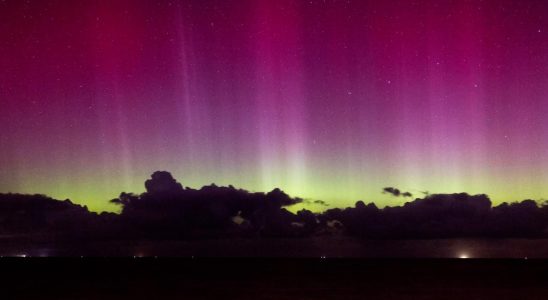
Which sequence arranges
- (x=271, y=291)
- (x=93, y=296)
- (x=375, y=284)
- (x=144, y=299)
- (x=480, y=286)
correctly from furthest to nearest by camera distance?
(x=375, y=284) → (x=480, y=286) → (x=271, y=291) → (x=93, y=296) → (x=144, y=299)

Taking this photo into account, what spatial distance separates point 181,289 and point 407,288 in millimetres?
20042

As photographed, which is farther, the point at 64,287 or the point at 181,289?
the point at 64,287

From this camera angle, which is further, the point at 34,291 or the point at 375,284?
the point at 375,284

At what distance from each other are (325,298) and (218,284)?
1861cm

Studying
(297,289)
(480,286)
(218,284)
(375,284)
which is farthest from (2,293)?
(480,286)

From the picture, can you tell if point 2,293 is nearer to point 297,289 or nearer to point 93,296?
point 93,296

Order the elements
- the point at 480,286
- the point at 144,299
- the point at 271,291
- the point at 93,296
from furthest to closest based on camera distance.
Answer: the point at 480,286, the point at 271,291, the point at 93,296, the point at 144,299

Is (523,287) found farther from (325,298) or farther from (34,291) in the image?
(34,291)

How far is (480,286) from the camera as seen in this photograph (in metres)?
60.1

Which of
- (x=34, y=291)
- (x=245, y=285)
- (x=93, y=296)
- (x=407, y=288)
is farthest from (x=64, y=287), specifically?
(x=407, y=288)

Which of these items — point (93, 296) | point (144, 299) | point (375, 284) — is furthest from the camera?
point (375, 284)

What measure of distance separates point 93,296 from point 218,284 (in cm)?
1600

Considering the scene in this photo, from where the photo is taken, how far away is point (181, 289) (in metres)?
57.8

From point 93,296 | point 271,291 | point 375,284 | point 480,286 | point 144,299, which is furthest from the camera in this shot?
point 375,284
